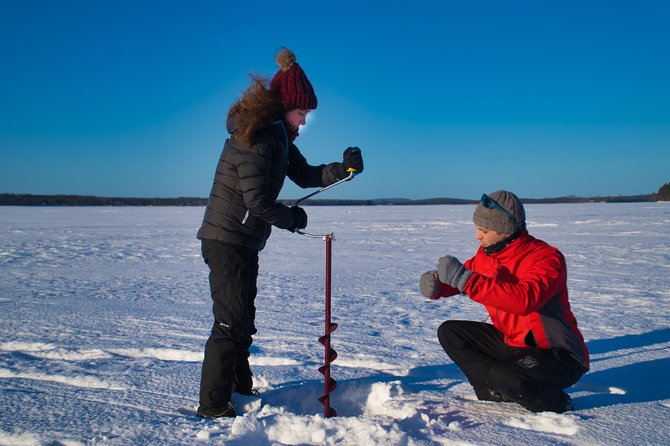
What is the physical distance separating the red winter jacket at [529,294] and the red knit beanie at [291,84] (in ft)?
3.52

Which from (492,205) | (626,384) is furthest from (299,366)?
(626,384)

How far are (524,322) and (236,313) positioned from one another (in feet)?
4.19

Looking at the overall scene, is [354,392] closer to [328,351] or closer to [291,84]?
[328,351]

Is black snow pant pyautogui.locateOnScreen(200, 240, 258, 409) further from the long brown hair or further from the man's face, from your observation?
the man's face

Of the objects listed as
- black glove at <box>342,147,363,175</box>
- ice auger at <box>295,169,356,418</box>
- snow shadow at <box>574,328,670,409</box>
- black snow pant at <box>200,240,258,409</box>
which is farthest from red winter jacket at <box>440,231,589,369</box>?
black snow pant at <box>200,240,258,409</box>

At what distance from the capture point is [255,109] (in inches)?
80.7

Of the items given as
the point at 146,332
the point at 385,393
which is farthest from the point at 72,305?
the point at 385,393

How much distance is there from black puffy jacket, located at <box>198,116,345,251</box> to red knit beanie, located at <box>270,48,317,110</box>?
131 millimetres

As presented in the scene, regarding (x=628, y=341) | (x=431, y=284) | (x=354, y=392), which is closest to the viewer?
(x=431, y=284)

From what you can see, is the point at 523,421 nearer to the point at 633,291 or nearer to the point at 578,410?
the point at 578,410

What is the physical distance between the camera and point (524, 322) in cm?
209

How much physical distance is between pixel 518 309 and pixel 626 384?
0.97m

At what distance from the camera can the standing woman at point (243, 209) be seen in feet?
6.64

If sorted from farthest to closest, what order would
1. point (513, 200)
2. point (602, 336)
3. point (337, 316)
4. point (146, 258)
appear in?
point (146, 258) < point (337, 316) < point (602, 336) < point (513, 200)
